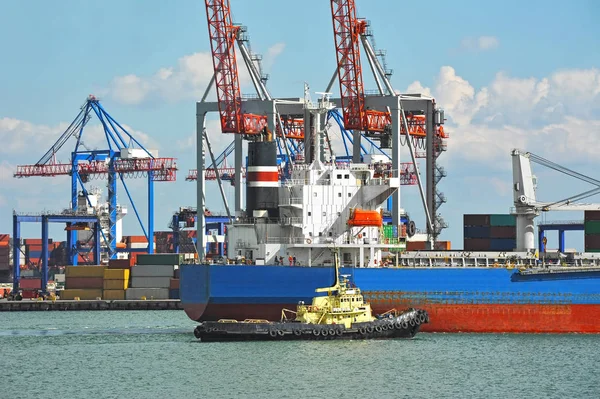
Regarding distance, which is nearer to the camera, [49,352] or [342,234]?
[49,352]

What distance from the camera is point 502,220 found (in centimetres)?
7050

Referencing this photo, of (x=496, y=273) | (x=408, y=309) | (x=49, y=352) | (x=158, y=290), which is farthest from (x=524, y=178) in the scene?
(x=158, y=290)

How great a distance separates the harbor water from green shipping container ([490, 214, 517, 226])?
1291 cm

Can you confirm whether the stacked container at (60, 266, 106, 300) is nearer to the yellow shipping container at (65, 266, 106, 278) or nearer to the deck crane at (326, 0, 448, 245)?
the yellow shipping container at (65, 266, 106, 278)

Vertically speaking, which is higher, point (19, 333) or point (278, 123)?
point (278, 123)

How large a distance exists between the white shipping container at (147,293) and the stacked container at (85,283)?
2.65m

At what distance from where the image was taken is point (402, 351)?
52250mm

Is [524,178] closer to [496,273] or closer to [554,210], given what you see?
[554,210]

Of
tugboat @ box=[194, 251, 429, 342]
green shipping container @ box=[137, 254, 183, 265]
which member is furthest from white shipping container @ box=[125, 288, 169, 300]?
tugboat @ box=[194, 251, 429, 342]

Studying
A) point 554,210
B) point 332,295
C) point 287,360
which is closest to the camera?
point 287,360

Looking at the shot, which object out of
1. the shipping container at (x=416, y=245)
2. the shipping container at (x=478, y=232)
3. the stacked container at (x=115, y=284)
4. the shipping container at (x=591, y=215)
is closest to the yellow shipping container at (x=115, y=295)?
the stacked container at (x=115, y=284)

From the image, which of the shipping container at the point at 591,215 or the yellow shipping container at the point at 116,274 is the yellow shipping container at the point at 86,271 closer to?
the yellow shipping container at the point at 116,274

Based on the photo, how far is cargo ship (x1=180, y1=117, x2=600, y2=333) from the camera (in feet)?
190

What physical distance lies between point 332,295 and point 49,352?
490 inches
